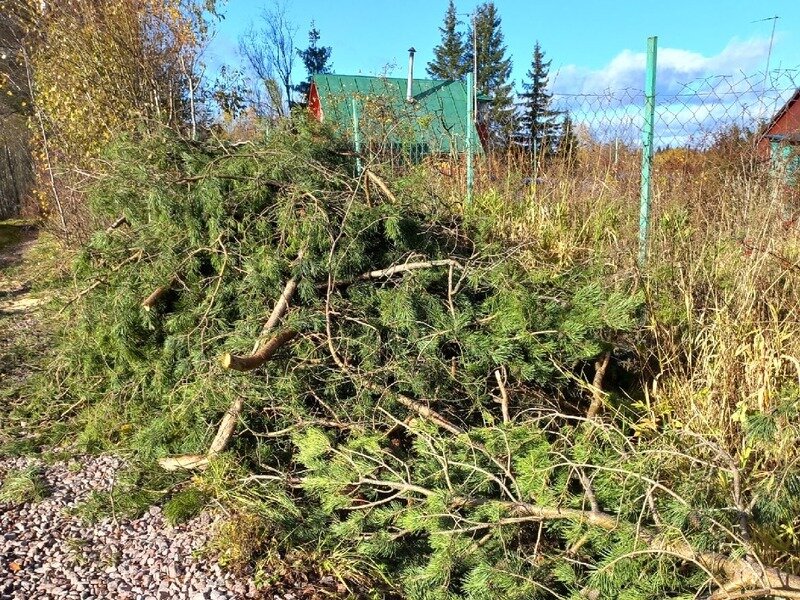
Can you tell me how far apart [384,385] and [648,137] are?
7.36 ft

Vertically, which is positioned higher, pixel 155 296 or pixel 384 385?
pixel 155 296

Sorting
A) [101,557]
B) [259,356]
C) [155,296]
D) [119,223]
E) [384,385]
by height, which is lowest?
[101,557]

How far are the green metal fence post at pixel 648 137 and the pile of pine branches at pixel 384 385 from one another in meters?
0.61

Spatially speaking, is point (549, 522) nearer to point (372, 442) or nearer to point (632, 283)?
point (372, 442)

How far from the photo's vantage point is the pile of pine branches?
6.55 ft

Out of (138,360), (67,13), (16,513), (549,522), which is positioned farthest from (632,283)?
(67,13)

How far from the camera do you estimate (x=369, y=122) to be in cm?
588

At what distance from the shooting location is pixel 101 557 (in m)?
2.48

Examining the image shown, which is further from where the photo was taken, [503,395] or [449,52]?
[449,52]

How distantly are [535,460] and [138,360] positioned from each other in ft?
7.29

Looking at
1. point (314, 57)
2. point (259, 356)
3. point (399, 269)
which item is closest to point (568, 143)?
point (399, 269)

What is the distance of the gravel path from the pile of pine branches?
0.94ft

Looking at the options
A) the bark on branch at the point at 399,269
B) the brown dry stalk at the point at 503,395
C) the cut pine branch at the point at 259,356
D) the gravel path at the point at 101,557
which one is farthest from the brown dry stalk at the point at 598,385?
the gravel path at the point at 101,557

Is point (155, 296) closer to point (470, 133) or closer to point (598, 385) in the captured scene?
point (598, 385)
